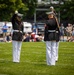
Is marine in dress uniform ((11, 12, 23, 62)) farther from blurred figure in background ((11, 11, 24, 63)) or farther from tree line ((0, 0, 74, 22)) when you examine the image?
tree line ((0, 0, 74, 22))

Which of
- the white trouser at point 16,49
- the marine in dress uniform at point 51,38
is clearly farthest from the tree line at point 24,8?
the marine in dress uniform at point 51,38

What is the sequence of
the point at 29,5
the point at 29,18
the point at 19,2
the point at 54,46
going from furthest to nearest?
the point at 29,18
the point at 29,5
the point at 19,2
the point at 54,46

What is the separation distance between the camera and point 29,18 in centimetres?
8531

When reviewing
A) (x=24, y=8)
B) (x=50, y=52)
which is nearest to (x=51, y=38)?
(x=50, y=52)

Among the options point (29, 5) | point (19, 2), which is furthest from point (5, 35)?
point (29, 5)

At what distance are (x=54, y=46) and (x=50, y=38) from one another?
0.34 meters

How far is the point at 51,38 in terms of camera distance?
16.4 metres

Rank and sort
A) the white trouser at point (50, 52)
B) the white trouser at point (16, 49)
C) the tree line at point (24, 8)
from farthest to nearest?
the tree line at point (24, 8) < the white trouser at point (16, 49) < the white trouser at point (50, 52)

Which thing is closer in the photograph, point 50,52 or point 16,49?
point 50,52

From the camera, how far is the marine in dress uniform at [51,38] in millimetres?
16250

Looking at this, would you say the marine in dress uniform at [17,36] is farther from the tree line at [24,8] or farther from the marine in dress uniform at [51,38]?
the tree line at [24,8]

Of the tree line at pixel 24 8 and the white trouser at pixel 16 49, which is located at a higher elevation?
the tree line at pixel 24 8

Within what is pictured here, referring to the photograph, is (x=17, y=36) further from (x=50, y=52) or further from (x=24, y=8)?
(x=24, y=8)

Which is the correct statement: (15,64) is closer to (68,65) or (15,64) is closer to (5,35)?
(68,65)
